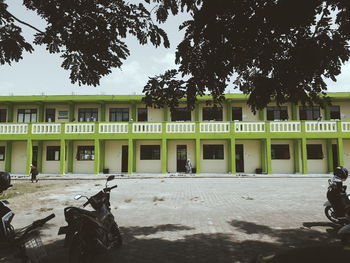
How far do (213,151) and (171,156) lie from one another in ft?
13.0

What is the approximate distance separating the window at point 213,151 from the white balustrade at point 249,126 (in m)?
2.53

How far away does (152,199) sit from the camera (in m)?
11.0

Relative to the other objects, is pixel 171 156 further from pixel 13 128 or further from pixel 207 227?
pixel 207 227

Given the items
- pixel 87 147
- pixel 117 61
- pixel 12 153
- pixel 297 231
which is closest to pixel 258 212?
pixel 297 231

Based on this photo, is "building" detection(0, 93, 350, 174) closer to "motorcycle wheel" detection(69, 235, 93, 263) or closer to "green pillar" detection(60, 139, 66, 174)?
"green pillar" detection(60, 139, 66, 174)

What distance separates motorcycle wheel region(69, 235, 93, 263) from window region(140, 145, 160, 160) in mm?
22541

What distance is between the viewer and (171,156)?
26.7m

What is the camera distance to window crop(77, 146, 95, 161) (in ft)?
88.7

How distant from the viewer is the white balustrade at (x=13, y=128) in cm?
2558

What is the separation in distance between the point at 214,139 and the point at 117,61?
826 inches

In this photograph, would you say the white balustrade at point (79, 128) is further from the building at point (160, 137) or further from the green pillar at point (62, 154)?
the green pillar at point (62, 154)

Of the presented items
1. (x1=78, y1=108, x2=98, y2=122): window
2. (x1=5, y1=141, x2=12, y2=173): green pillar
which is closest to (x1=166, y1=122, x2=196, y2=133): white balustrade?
(x1=78, y1=108, x2=98, y2=122): window

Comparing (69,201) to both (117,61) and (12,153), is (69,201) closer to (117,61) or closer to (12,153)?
(117,61)

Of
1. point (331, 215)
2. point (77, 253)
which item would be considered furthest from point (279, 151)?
point (77, 253)
